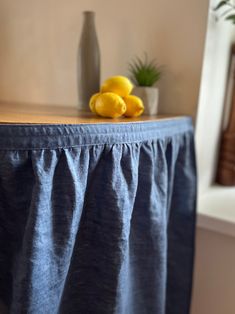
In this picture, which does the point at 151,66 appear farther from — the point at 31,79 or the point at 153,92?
the point at 31,79

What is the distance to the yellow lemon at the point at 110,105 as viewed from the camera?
0.75 metres

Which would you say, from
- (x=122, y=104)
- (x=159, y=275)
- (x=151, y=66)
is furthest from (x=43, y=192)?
(x=151, y=66)

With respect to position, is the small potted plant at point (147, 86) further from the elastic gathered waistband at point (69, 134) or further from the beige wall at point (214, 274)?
the beige wall at point (214, 274)

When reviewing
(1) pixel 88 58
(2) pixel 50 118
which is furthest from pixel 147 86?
(2) pixel 50 118

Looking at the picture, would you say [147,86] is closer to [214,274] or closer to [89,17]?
[89,17]

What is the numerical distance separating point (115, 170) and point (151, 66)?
507 millimetres

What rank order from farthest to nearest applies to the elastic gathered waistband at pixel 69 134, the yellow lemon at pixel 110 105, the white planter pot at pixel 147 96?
1. the white planter pot at pixel 147 96
2. the yellow lemon at pixel 110 105
3. the elastic gathered waistband at pixel 69 134

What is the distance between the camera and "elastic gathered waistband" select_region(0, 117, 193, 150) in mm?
542

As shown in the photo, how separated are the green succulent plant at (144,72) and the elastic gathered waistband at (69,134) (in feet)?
0.83

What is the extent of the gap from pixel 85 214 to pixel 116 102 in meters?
0.26

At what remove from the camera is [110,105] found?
2.46 ft

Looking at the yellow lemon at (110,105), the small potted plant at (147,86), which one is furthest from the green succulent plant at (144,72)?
the yellow lemon at (110,105)

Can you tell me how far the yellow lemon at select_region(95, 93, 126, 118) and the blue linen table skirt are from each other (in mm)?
70

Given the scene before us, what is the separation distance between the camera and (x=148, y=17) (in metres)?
1.03
